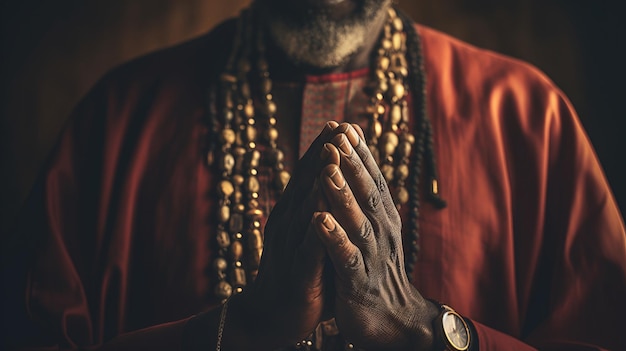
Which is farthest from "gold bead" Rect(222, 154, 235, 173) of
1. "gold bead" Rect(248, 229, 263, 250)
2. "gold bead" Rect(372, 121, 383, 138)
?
"gold bead" Rect(372, 121, 383, 138)

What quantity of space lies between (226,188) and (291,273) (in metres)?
0.27

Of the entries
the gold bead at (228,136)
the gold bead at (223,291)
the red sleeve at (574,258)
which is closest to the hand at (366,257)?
the red sleeve at (574,258)

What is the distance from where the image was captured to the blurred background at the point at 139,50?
151cm

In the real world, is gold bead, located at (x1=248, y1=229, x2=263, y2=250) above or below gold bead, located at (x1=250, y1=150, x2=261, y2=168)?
below

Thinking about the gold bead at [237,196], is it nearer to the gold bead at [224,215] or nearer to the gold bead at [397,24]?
the gold bead at [224,215]

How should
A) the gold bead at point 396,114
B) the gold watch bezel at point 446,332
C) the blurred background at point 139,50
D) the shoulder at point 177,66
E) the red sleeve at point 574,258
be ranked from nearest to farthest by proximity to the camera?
the gold watch bezel at point 446,332 < the red sleeve at point 574,258 < the gold bead at point 396,114 < the shoulder at point 177,66 < the blurred background at point 139,50

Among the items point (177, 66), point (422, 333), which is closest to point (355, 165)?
point (422, 333)

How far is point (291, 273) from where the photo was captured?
3.08 ft

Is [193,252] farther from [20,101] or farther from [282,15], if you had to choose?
[20,101]

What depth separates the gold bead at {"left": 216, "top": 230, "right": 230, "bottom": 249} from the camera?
1.15 metres

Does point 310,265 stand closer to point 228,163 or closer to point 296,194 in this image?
point 296,194

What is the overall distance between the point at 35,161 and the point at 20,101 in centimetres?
12

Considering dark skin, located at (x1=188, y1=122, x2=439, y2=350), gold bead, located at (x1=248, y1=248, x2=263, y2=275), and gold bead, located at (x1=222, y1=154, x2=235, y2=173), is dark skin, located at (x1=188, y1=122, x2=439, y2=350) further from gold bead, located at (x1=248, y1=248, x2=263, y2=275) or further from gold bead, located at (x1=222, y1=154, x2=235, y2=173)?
gold bead, located at (x1=222, y1=154, x2=235, y2=173)

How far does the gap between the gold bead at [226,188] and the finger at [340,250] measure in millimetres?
302
